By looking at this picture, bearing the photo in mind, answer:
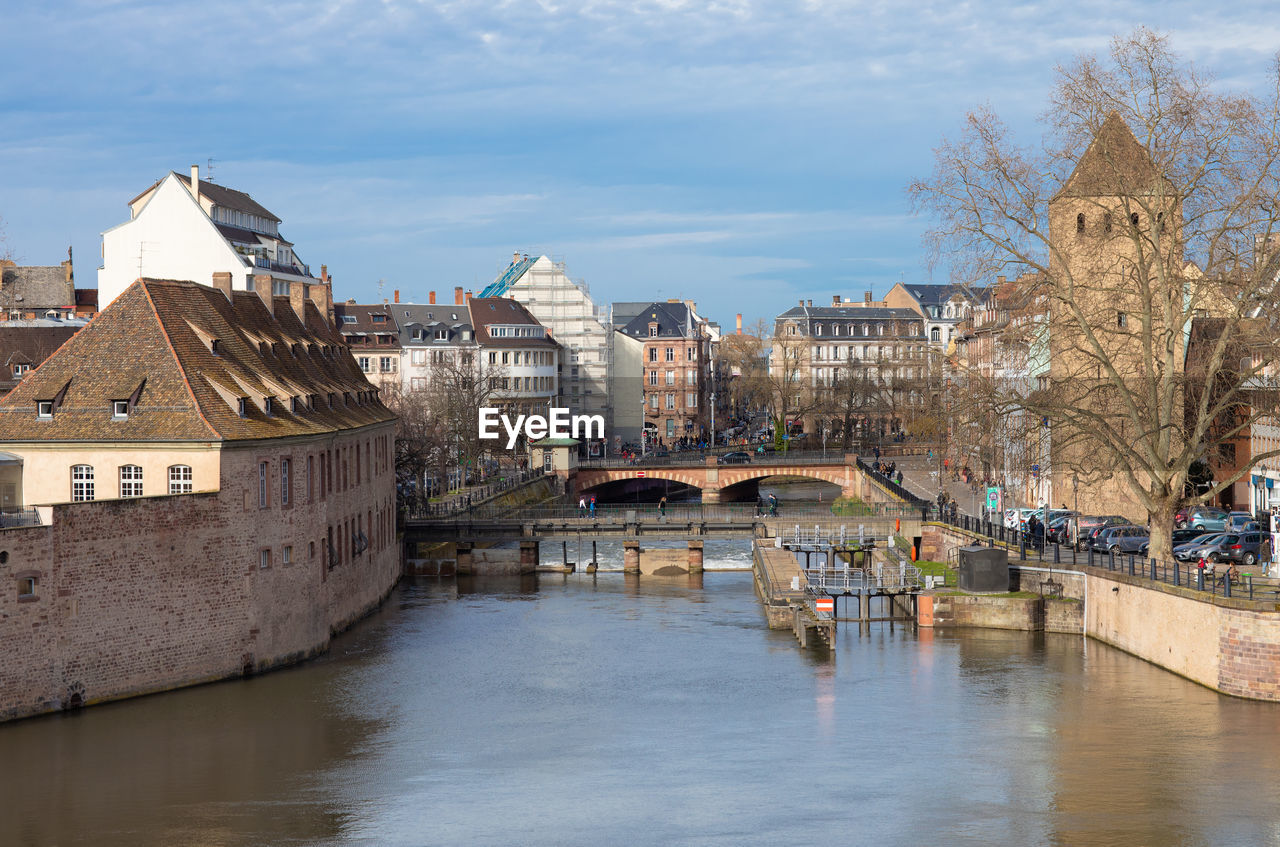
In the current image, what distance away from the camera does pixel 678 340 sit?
164m

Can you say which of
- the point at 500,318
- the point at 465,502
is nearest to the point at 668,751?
the point at 465,502

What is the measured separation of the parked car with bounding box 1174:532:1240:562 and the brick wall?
27.9 m

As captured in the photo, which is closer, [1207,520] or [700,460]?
[1207,520]

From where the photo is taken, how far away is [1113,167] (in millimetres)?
50062

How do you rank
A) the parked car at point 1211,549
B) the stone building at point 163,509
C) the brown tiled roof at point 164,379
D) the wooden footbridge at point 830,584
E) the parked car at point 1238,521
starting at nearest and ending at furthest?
the stone building at point 163,509, the brown tiled roof at point 164,379, the parked car at point 1211,549, the wooden footbridge at point 830,584, the parked car at point 1238,521

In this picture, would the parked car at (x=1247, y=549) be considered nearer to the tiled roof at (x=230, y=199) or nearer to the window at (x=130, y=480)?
the window at (x=130, y=480)

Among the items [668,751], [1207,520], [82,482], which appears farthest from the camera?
[1207,520]

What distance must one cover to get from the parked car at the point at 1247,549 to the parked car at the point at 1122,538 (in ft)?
15.6

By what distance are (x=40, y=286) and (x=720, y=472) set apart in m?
50.9

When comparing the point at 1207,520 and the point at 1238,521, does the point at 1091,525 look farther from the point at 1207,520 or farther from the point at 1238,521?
the point at 1238,521

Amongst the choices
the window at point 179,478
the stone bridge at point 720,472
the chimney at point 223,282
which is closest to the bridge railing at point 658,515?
the stone bridge at point 720,472

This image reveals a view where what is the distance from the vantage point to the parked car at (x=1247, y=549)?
5406 centimetres

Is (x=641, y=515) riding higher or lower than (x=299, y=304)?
lower

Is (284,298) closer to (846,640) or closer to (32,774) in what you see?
(846,640)
